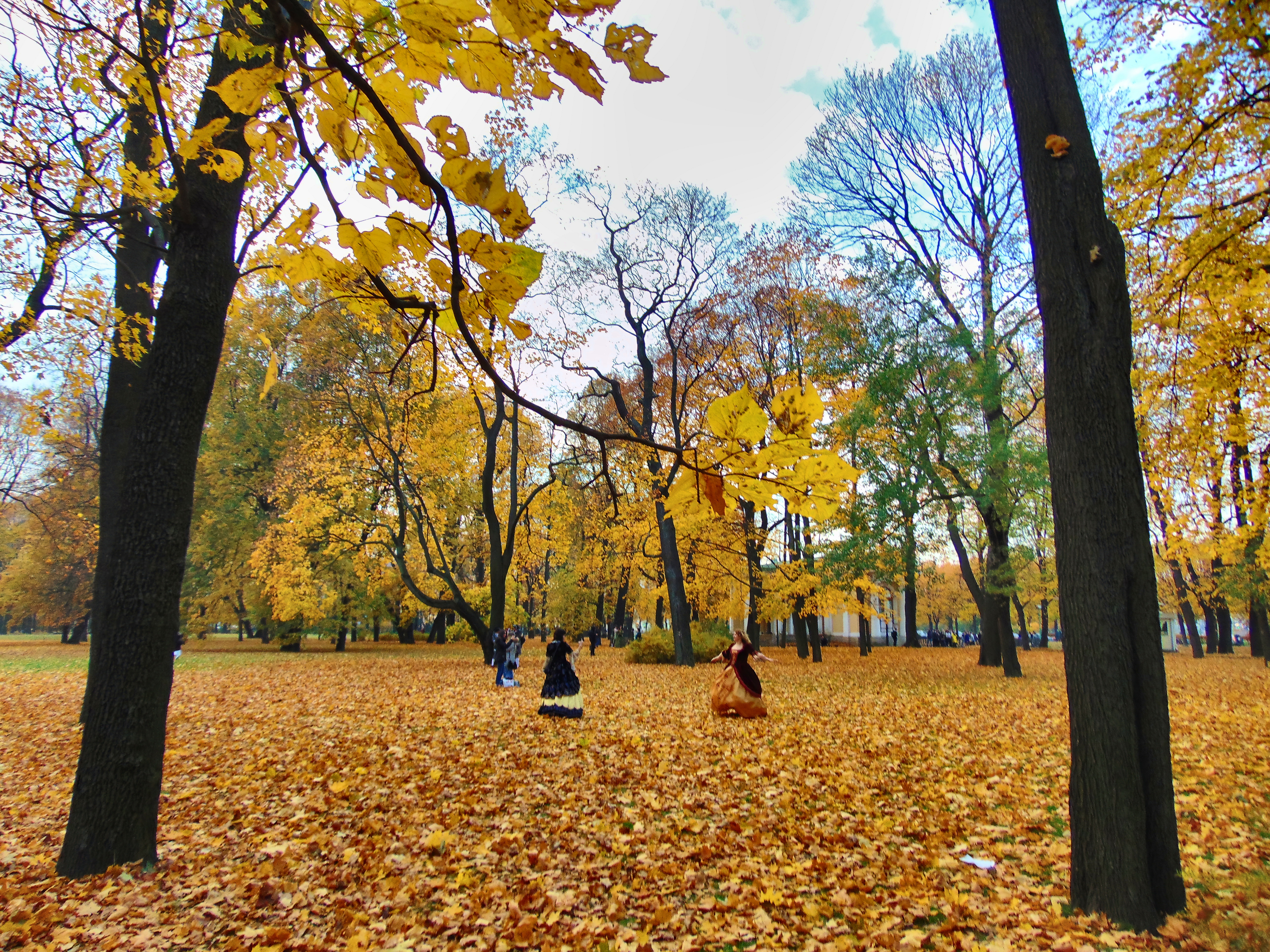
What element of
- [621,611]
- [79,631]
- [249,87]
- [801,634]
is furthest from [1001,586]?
[79,631]

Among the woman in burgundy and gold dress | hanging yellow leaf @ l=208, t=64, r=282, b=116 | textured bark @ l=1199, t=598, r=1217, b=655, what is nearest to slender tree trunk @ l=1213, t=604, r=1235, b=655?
textured bark @ l=1199, t=598, r=1217, b=655

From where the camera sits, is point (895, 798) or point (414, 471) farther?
point (414, 471)

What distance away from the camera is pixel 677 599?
1728 centimetres

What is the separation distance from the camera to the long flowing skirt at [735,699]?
8914 mm

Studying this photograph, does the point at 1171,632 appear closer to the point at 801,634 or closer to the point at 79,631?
the point at 801,634

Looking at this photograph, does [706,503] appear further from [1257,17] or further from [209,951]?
[1257,17]

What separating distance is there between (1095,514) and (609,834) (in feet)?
12.4

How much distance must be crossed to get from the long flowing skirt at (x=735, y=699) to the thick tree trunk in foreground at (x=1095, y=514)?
5.86 metres

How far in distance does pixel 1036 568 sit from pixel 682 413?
25.3 m

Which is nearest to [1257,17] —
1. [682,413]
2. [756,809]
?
[756,809]

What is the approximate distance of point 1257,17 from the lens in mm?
4512

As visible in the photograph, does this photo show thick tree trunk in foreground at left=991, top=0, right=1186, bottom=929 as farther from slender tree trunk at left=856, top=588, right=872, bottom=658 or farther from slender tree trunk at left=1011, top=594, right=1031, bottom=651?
slender tree trunk at left=1011, top=594, right=1031, bottom=651

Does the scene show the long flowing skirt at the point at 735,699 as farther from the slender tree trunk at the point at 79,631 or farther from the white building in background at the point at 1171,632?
the white building in background at the point at 1171,632

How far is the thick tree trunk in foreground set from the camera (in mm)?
3043
